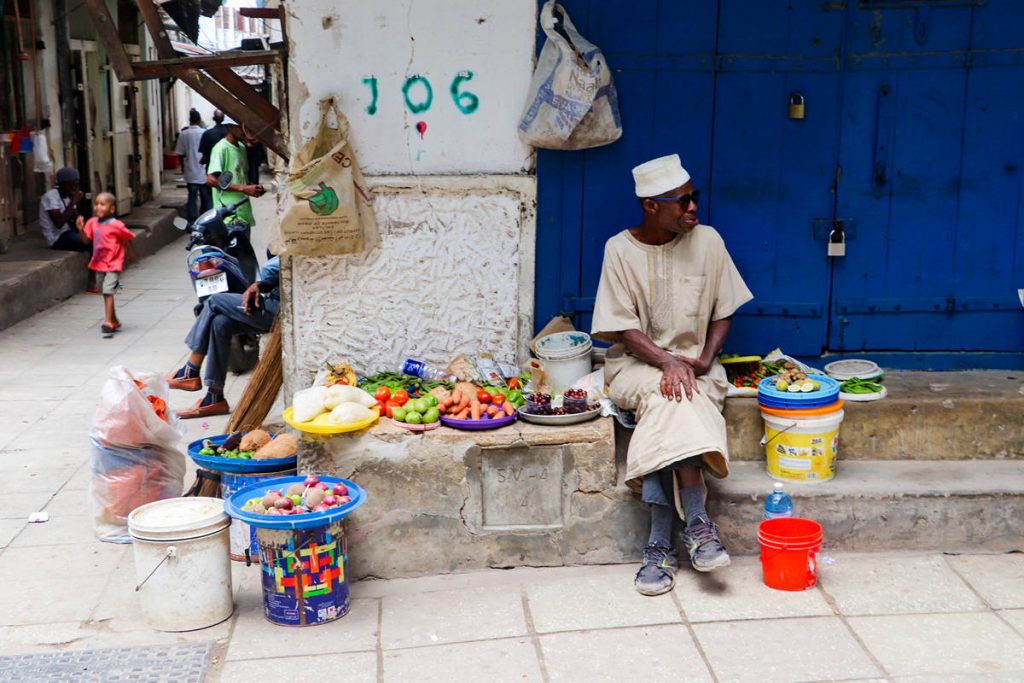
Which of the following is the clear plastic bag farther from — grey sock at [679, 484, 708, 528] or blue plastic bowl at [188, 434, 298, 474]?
grey sock at [679, 484, 708, 528]

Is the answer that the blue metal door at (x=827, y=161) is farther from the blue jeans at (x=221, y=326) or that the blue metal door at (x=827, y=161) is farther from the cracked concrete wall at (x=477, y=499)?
the blue jeans at (x=221, y=326)

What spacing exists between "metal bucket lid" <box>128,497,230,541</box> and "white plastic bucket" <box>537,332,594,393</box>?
5.23 ft

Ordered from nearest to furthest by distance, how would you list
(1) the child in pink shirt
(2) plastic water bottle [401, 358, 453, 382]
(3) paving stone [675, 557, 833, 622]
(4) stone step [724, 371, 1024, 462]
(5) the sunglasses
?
(3) paving stone [675, 557, 833, 622], (5) the sunglasses, (4) stone step [724, 371, 1024, 462], (2) plastic water bottle [401, 358, 453, 382], (1) the child in pink shirt

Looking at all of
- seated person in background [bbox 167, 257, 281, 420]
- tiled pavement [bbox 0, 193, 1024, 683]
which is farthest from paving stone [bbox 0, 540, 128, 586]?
seated person in background [bbox 167, 257, 281, 420]

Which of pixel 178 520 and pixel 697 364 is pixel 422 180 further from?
pixel 178 520

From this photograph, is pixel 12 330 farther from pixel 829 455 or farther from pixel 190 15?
pixel 829 455

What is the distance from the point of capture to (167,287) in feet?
39.2

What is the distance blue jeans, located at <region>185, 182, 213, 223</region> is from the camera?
49.9 ft

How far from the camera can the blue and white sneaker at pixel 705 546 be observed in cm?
451

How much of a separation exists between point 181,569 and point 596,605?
5.33 feet

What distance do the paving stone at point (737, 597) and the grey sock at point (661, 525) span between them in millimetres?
171

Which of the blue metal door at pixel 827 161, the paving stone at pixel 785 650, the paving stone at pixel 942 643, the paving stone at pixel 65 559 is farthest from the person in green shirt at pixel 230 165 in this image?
the paving stone at pixel 942 643

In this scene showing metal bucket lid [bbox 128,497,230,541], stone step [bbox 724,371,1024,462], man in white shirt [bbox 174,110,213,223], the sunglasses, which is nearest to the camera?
metal bucket lid [bbox 128,497,230,541]

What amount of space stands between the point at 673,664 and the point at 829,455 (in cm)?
137
